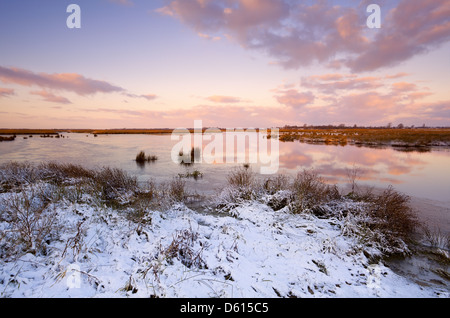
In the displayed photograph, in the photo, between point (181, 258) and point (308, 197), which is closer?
point (181, 258)

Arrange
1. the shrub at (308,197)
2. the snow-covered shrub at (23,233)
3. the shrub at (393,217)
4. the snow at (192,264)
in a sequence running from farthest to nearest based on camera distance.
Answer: the shrub at (308,197)
the shrub at (393,217)
the snow-covered shrub at (23,233)
the snow at (192,264)

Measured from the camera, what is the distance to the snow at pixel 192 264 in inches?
145

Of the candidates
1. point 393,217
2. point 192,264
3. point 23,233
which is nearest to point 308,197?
point 393,217

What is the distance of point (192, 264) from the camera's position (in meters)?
4.66

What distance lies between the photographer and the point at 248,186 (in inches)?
401

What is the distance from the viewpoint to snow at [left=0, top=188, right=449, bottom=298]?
3689mm

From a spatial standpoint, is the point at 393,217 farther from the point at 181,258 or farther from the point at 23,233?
the point at 23,233

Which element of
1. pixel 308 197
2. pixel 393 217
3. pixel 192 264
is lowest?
pixel 192 264

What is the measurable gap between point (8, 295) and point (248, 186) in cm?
832

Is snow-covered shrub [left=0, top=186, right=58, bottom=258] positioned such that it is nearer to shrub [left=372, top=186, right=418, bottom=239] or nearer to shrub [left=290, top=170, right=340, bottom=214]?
shrub [left=290, top=170, right=340, bottom=214]

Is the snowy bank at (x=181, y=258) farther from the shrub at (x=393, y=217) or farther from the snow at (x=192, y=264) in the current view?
the shrub at (x=393, y=217)

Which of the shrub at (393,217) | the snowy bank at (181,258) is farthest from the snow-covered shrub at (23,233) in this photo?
the shrub at (393,217)
